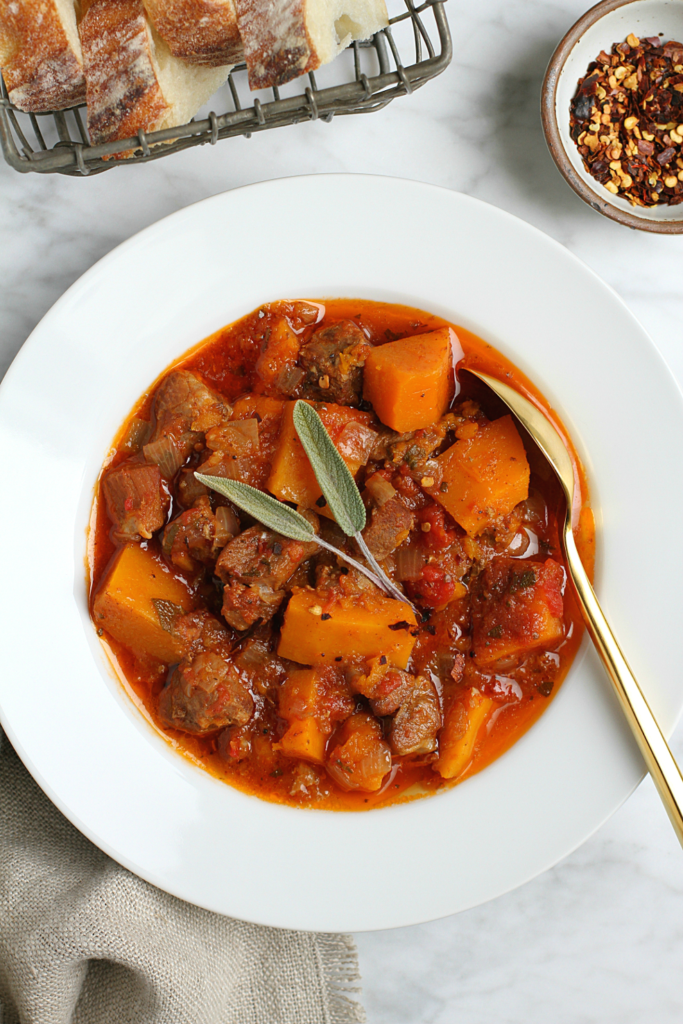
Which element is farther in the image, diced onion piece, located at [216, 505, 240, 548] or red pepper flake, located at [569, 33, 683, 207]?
red pepper flake, located at [569, 33, 683, 207]

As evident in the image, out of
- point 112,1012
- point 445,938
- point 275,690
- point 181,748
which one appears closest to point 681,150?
point 275,690

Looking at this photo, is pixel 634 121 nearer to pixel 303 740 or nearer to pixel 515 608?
pixel 515 608

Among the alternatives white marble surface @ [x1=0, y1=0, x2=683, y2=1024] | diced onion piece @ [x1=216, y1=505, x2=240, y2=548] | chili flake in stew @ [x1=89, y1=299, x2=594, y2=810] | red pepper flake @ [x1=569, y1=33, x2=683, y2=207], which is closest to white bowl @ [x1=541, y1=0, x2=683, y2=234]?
red pepper flake @ [x1=569, y1=33, x2=683, y2=207]

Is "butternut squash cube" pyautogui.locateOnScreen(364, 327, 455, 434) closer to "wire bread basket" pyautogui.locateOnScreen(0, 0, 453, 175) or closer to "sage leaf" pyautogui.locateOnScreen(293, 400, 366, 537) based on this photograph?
"sage leaf" pyautogui.locateOnScreen(293, 400, 366, 537)

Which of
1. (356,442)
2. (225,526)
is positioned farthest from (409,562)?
(225,526)

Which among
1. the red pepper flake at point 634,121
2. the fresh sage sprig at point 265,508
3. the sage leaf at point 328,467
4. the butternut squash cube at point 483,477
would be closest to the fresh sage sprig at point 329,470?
the sage leaf at point 328,467

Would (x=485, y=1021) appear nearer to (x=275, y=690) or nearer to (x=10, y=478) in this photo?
(x=275, y=690)
